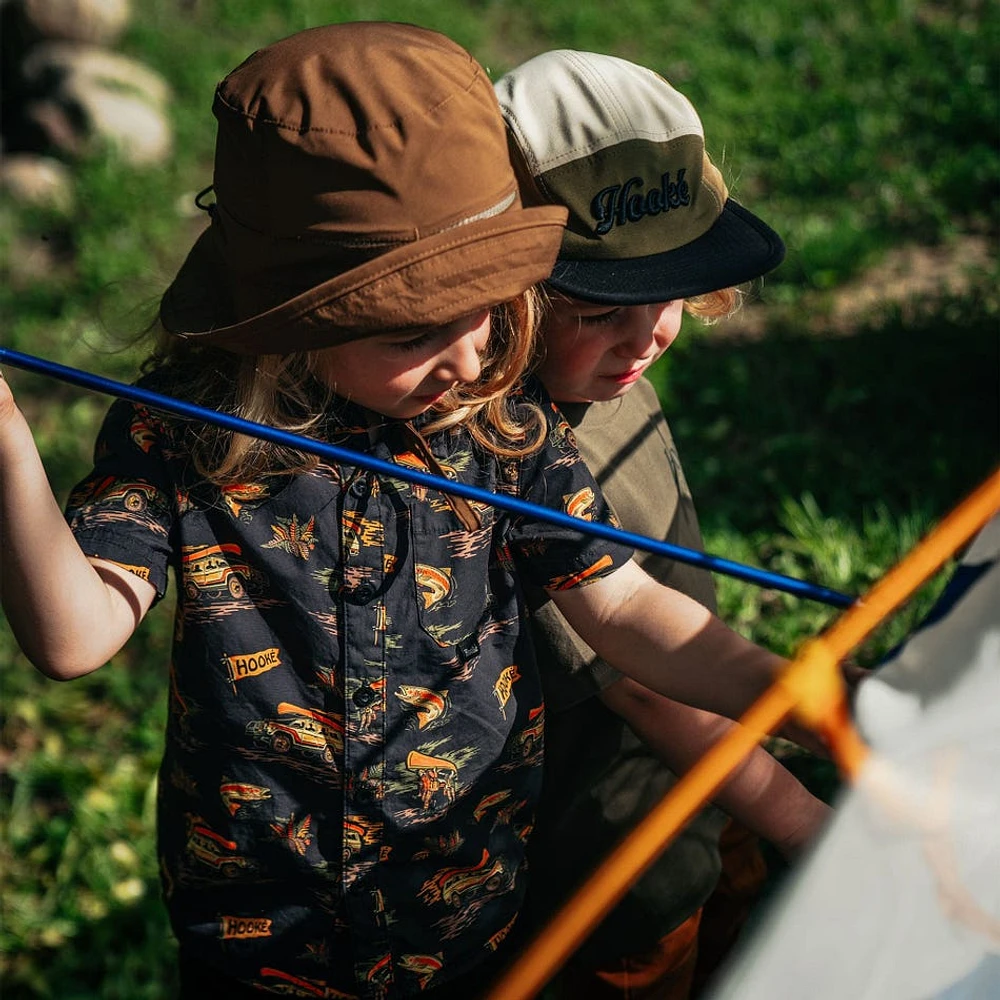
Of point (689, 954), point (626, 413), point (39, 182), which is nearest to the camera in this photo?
point (626, 413)

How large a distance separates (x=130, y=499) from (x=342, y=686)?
322 millimetres

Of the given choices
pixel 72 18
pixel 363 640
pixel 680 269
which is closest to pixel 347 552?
pixel 363 640

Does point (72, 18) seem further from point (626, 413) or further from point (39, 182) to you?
point (626, 413)

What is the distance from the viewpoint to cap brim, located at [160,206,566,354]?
1.24 metres

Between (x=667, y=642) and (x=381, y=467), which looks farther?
(x=667, y=642)

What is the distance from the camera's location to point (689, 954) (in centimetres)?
197

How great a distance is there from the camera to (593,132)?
4.85 ft

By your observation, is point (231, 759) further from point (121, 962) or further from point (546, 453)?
point (121, 962)

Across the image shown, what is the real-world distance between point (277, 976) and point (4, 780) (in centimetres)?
143

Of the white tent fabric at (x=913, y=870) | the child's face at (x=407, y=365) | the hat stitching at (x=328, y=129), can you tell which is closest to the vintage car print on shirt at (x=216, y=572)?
the child's face at (x=407, y=365)

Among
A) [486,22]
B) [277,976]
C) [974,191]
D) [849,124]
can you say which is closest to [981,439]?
[974,191]

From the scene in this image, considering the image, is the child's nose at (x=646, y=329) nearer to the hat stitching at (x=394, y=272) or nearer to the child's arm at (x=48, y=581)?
the hat stitching at (x=394, y=272)

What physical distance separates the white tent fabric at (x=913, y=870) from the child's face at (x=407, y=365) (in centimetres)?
58

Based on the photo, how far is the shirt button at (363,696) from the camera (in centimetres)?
146
